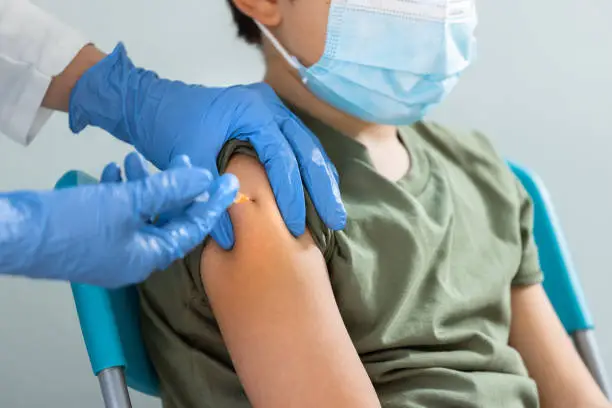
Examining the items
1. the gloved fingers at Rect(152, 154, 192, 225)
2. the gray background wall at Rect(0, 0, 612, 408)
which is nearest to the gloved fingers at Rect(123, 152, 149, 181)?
the gloved fingers at Rect(152, 154, 192, 225)

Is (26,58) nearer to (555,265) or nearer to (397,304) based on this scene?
(397,304)

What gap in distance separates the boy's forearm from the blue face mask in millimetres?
276

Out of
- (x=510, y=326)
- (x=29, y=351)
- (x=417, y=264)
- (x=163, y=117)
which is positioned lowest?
(x=29, y=351)

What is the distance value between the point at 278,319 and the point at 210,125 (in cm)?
25

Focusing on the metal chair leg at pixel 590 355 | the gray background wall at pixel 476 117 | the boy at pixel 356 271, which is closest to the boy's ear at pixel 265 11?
the boy at pixel 356 271

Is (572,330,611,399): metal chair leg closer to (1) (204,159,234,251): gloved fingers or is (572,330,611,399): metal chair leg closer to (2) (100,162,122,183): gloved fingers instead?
(1) (204,159,234,251): gloved fingers

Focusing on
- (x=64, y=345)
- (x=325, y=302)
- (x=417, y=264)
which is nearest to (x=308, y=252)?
(x=325, y=302)

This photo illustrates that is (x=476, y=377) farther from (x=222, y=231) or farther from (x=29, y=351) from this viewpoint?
(x=29, y=351)

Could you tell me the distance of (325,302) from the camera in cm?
91

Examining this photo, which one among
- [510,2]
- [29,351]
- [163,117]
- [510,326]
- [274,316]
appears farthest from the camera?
[510,2]

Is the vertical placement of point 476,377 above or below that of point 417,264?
below

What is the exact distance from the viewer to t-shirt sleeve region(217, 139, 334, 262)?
3.11ft

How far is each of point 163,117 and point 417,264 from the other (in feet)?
1.24

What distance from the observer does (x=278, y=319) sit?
880 millimetres
